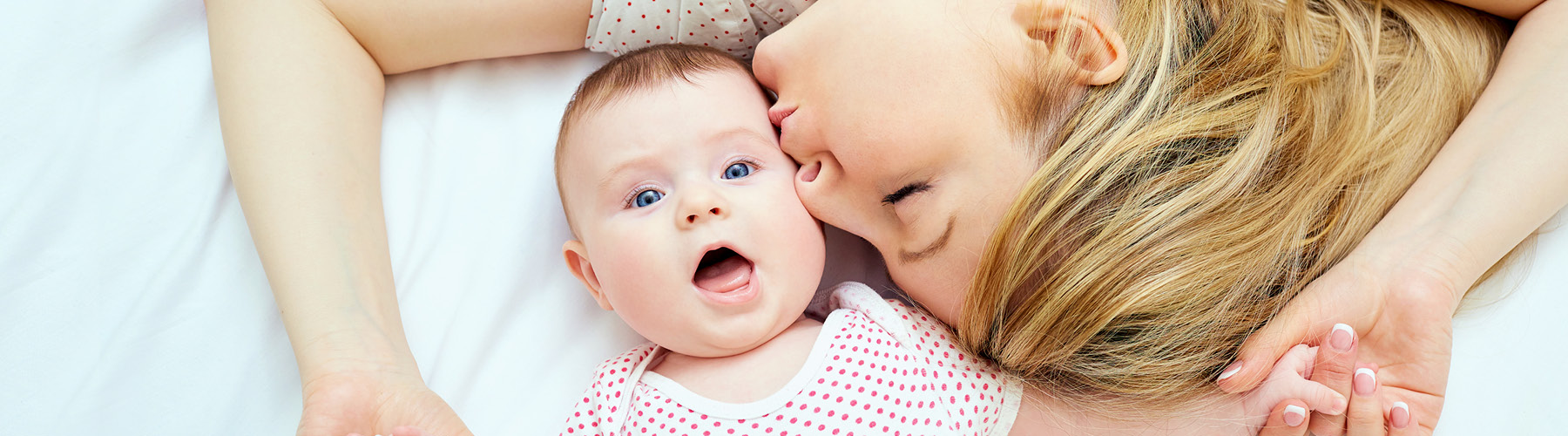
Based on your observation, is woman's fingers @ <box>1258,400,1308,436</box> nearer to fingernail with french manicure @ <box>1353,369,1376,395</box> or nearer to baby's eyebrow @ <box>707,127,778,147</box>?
fingernail with french manicure @ <box>1353,369,1376,395</box>

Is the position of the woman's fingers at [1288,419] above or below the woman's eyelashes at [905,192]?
below

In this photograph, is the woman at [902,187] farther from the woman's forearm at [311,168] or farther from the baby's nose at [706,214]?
the baby's nose at [706,214]

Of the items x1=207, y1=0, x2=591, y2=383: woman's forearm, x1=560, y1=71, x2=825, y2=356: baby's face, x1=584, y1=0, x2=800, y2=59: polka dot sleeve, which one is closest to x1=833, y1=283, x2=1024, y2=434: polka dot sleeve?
x1=560, y1=71, x2=825, y2=356: baby's face

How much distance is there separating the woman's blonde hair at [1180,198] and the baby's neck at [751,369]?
7.7 inches

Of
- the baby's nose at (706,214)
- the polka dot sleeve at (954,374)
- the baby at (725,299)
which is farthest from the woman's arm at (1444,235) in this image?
the baby's nose at (706,214)

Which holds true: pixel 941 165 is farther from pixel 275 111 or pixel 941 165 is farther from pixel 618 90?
pixel 275 111

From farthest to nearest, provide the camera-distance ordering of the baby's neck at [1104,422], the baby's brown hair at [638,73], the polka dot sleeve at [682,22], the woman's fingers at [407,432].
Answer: the polka dot sleeve at [682,22], the baby's brown hair at [638,73], the baby's neck at [1104,422], the woman's fingers at [407,432]

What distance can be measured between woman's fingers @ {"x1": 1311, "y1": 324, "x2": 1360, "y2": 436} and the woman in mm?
11

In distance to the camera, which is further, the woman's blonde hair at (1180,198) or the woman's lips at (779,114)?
the woman's lips at (779,114)

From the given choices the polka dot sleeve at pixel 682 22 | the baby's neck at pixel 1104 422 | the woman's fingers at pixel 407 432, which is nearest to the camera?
the woman's fingers at pixel 407 432

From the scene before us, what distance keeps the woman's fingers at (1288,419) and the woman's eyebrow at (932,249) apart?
375mm

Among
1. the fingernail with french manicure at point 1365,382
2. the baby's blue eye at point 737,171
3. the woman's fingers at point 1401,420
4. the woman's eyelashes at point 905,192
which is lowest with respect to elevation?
the woman's fingers at point 1401,420

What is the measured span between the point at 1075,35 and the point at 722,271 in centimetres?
47

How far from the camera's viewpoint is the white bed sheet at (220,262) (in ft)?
3.72
